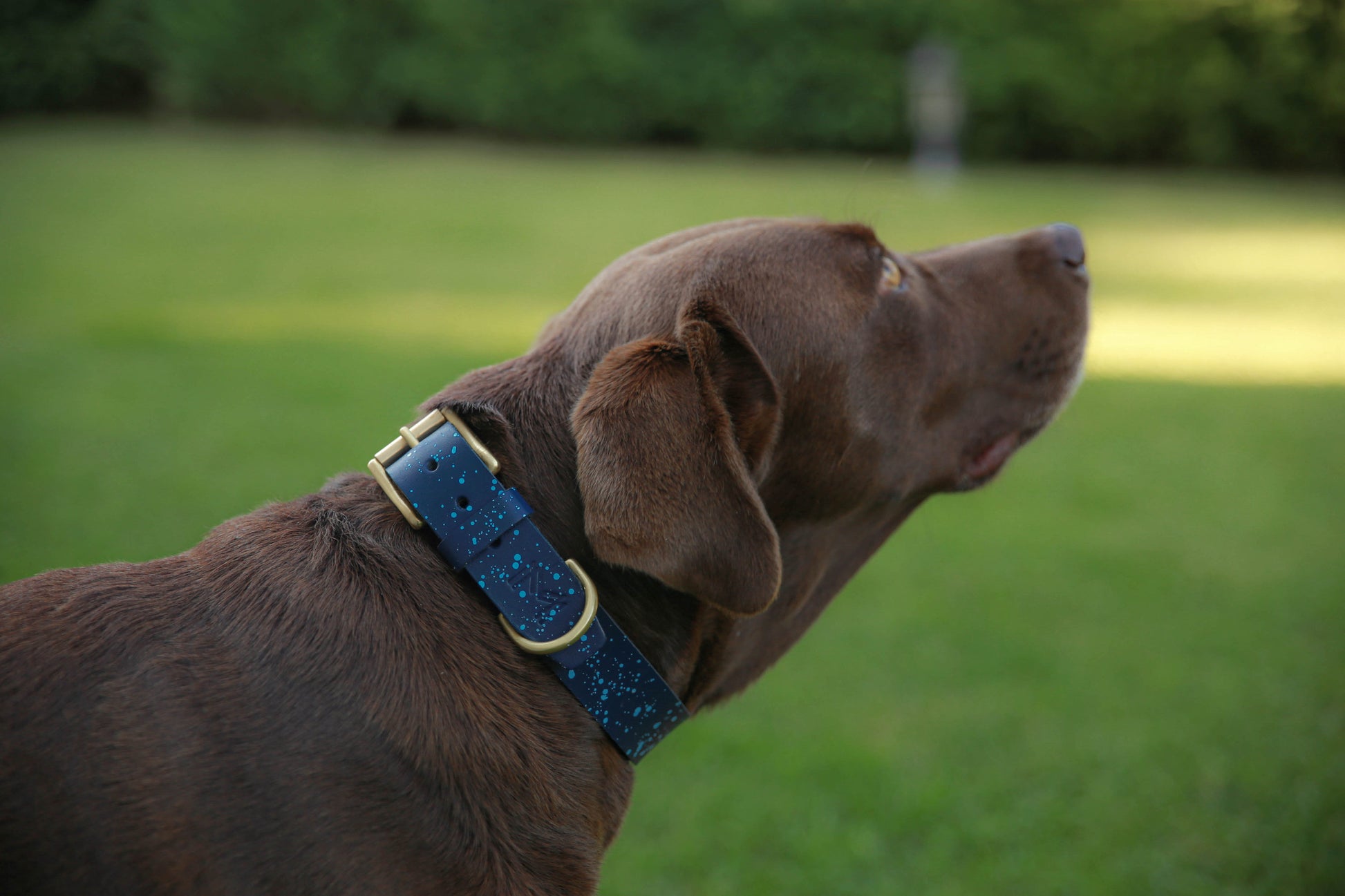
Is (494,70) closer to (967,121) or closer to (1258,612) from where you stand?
(967,121)

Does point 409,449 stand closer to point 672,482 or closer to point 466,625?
point 466,625

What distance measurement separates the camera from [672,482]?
180cm

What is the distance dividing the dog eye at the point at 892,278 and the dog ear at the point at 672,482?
652 millimetres

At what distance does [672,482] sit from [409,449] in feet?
1.44

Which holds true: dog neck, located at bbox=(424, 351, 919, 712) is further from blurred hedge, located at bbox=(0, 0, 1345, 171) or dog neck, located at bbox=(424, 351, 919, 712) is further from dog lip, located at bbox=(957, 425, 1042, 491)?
blurred hedge, located at bbox=(0, 0, 1345, 171)

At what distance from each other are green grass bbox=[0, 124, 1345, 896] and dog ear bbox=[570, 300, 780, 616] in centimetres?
165

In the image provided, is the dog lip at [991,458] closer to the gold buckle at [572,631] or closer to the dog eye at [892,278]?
the dog eye at [892,278]

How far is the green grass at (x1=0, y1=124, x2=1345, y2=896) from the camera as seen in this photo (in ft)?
10.9

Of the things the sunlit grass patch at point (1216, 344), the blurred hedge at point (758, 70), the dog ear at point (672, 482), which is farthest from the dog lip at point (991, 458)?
the blurred hedge at point (758, 70)

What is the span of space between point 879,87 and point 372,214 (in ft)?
35.5

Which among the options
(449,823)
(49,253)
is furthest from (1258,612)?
(49,253)

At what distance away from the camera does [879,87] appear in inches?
790

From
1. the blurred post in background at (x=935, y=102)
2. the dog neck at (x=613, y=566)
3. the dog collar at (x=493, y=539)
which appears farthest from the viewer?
the blurred post in background at (x=935, y=102)

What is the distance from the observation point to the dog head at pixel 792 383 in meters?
1.81
